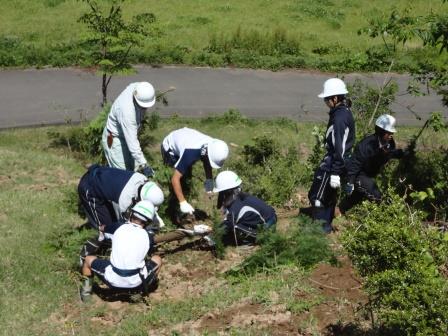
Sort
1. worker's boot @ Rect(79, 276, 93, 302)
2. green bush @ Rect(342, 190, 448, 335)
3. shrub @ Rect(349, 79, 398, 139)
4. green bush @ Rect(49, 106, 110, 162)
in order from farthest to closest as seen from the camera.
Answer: shrub @ Rect(349, 79, 398, 139), green bush @ Rect(49, 106, 110, 162), worker's boot @ Rect(79, 276, 93, 302), green bush @ Rect(342, 190, 448, 335)

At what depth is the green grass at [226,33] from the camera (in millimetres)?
17250

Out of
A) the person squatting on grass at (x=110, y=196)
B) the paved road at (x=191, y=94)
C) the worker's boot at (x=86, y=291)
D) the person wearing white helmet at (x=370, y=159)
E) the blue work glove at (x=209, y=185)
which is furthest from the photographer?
the paved road at (x=191, y=94)

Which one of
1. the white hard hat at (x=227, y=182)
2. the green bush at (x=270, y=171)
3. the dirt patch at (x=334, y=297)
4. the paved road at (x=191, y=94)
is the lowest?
the paved road at (x=191, y=94)

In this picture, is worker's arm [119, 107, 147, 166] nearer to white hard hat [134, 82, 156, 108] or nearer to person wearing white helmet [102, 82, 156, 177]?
person wearing white helmet [102, 82, 156, 177]

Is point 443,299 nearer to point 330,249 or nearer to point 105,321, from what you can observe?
point 330,249

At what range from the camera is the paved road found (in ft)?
46.9

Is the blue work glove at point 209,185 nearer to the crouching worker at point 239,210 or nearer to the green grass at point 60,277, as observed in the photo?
the crouching worker at point 239,210

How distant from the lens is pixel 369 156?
827 centimetres

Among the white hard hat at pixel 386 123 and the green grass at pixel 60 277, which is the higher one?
the white hard hat at pixel 386 123

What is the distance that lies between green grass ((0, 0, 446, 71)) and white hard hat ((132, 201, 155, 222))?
945cm

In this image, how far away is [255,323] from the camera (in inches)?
230

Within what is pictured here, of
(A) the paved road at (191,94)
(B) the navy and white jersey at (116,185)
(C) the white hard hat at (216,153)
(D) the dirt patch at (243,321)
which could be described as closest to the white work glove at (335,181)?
(C) the white hard hat at (216,153)

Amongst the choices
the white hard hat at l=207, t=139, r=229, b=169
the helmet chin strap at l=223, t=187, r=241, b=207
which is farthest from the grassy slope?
the white hard hat at l=207, t=139, r=229, b=169

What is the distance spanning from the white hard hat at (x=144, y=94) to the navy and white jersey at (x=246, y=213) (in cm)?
154
